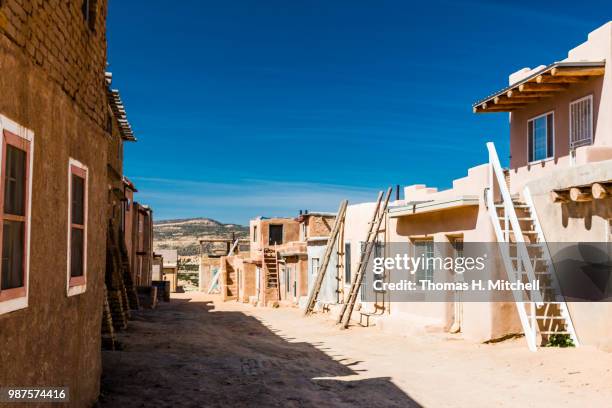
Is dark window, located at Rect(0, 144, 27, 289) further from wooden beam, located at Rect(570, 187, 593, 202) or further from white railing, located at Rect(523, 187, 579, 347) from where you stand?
white railing, located at Rect(523, 187, 579, 347)

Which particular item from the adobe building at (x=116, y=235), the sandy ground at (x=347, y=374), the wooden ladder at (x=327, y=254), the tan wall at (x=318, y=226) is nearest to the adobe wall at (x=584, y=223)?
the sandy ground at (x=347, y=374)

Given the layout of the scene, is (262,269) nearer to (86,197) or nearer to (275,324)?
(275,324)

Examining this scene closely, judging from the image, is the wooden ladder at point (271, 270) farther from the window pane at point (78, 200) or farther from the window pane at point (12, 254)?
the window pane at point (12, 254)

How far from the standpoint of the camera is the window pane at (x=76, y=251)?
6340mm

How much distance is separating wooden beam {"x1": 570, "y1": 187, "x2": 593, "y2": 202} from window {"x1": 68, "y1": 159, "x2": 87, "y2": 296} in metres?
8.78

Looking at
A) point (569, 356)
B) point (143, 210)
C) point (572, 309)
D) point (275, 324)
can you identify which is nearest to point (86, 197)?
point (569, 356)

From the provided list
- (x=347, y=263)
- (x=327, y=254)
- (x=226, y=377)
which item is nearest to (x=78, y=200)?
(x=226, y=377)

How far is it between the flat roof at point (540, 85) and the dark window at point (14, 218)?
1318 centimetres

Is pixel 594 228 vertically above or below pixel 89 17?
below

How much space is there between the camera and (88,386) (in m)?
6.82

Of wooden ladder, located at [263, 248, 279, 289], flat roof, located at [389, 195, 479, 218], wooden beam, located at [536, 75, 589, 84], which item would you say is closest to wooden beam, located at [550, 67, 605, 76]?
wooden beam, located at [536, 75, 589, 84]

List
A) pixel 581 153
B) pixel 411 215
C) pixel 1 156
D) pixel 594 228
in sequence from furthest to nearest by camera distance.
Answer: pixel 411 215
pixel 581 153
pixel 594 228
pixel 1 156

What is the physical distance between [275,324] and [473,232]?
9574 millimetres

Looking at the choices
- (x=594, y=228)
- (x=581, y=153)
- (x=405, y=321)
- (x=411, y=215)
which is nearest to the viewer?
(x=594, y=228)
